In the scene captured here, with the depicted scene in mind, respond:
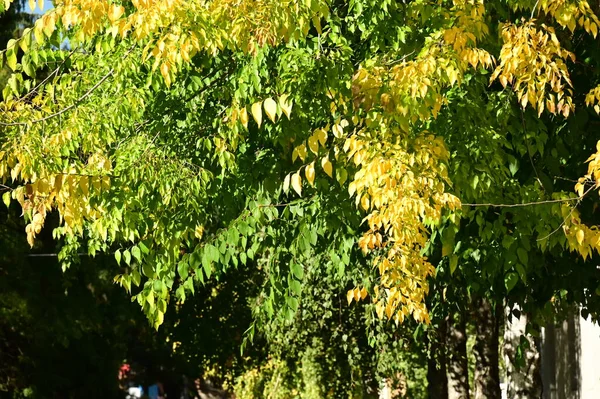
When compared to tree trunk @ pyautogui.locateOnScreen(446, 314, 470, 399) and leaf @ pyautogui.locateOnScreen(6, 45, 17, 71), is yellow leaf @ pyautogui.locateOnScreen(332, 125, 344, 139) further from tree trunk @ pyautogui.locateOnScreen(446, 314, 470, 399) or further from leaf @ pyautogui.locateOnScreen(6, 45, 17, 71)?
tree trunk @ pyautogui.locateOnScreen(446, 314, 470, 399)

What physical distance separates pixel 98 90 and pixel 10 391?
16314 mm

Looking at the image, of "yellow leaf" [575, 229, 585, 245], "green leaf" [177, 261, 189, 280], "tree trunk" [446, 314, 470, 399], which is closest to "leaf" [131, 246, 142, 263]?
"green leaf" [177, 261, 189, 280]

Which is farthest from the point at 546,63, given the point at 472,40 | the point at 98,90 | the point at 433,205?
the point at 98,90

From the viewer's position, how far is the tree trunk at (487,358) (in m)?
17.2

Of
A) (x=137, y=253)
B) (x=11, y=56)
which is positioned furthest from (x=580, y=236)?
(x=11, y=56)

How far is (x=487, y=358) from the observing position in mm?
17547

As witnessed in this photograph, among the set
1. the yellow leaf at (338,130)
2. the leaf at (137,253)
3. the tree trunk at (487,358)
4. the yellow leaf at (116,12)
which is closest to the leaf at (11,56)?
the yellow leaf at (116,12)

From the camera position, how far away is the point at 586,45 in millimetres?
8734

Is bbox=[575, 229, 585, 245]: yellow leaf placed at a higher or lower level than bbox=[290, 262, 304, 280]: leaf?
lower

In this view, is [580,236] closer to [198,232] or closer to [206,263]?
[206,263]

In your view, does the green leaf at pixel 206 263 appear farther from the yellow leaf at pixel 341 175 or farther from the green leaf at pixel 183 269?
the yellow leaf at pixel 341 175

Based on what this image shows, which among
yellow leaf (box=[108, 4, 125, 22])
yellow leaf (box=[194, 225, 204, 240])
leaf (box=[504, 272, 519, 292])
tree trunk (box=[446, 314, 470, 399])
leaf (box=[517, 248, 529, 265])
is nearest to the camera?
yellow leaf (box=[108, 4, 125, 22])

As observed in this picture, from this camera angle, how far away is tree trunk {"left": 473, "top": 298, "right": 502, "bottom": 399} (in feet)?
56.4

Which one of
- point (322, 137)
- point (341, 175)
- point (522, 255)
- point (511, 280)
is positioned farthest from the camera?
point (511, 280)
